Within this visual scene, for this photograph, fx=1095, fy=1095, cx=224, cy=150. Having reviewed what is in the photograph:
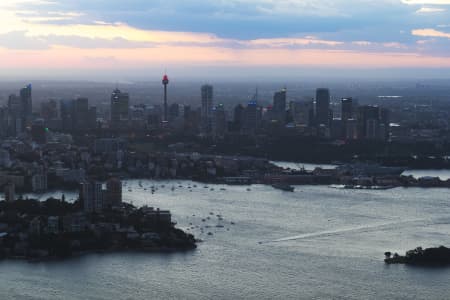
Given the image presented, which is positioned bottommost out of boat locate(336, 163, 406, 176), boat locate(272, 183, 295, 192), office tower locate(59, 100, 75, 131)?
boat locate(272, 183, 295, 192)

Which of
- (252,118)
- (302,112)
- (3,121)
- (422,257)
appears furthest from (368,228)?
(302,112)

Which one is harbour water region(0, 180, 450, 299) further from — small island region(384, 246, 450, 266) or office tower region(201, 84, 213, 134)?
office tower region(201, 84, 213, 134)

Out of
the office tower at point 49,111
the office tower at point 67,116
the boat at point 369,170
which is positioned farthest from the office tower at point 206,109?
the boat at point 369,170

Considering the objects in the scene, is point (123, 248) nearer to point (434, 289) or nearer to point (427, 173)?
point (434, 289)

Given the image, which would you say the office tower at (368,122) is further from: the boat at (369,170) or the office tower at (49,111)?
the office tower at (49,111)

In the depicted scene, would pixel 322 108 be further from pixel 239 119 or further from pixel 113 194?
pixel 113 194

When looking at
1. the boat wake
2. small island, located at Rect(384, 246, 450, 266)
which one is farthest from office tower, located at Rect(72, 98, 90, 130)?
small island, located at Rect(384, 246, 450, 266)

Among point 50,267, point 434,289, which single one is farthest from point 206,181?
point 434,289
